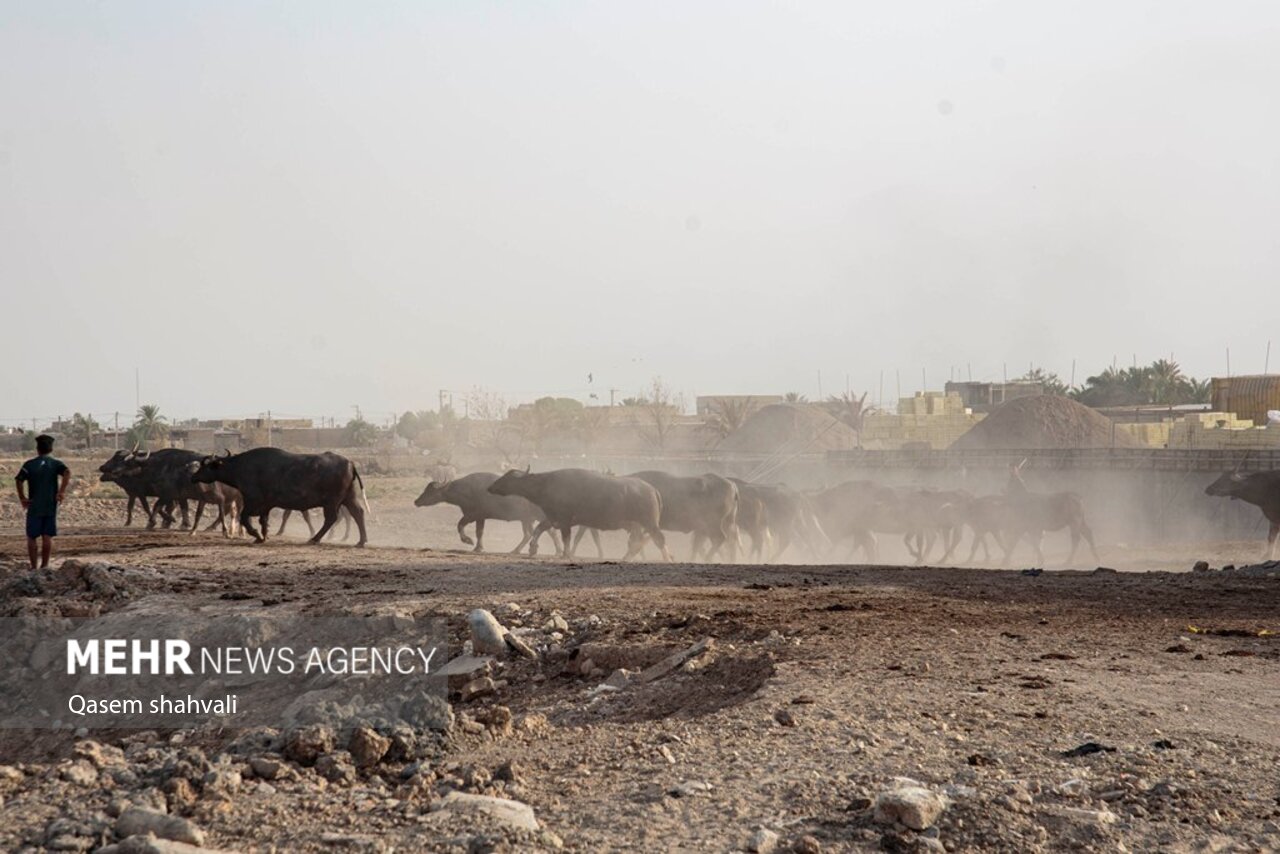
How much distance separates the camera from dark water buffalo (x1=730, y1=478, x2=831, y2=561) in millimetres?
29259

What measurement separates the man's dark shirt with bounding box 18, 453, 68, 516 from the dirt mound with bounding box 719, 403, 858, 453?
47178mm

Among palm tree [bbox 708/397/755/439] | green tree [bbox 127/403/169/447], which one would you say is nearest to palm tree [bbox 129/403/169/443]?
green tree [bbox 127/403/169/447]

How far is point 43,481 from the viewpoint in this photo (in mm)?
15609

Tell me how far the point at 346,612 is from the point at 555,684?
10.5 ft

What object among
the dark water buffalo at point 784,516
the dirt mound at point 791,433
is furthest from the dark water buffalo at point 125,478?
the dirt mound at point 791,433

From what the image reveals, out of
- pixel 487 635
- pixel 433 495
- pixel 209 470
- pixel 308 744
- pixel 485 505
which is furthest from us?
pixel 433 495

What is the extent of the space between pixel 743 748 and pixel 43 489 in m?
11.2

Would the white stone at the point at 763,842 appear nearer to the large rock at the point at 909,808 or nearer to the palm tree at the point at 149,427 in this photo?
the large rock at the point at 909,808

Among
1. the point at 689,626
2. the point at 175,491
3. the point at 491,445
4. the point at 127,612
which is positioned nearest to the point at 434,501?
the point at 175,491

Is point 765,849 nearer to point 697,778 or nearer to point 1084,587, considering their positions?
point 697,778

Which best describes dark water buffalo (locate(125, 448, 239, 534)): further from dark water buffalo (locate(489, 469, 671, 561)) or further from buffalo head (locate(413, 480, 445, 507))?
dark water buffalo (locate(489, 469, 671, 561))

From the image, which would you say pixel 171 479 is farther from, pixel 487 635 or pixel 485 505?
pixel 487 635

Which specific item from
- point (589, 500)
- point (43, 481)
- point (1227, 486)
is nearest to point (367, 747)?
point (43, 481)

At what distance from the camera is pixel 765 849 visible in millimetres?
6219
